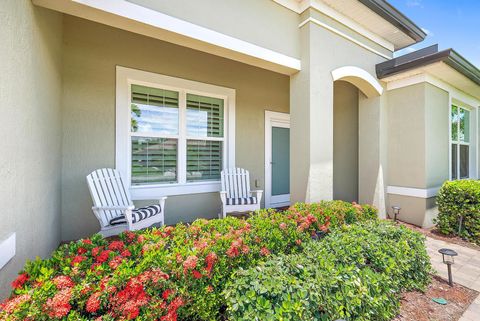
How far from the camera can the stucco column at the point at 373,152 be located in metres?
4.56

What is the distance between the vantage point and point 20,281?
3.71 ft

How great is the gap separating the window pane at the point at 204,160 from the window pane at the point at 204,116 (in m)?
0.20

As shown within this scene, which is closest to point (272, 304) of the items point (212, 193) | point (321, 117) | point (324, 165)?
point (324, 165)

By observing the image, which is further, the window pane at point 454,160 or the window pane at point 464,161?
the window pane at point 464,161

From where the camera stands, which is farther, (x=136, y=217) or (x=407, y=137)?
(x=407, y=137)

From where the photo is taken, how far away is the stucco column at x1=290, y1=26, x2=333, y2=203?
349cm

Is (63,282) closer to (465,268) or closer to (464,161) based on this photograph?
(465,268)

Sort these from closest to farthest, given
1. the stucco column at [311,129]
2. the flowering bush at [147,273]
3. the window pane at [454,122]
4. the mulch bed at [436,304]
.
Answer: the flowering bush at [147,273]
the mulch bed at [436,304]
the stucco column at [311,129]
the window pane at [454,122]

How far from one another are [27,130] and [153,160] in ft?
7.22

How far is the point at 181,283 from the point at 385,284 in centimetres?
171

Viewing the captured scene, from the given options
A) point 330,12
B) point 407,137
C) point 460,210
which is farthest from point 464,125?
point 330,12

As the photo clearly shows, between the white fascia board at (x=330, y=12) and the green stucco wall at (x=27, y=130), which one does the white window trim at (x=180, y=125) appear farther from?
the white fascia board at (x=330, y=12)

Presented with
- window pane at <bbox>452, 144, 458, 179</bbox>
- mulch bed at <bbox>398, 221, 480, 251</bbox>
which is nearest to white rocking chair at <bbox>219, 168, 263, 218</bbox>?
mulch bed at <bbox>398, 221, 480, 251</bbox>

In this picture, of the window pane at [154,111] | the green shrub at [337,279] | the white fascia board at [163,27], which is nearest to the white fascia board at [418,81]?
the white fascia board at [163,27]
